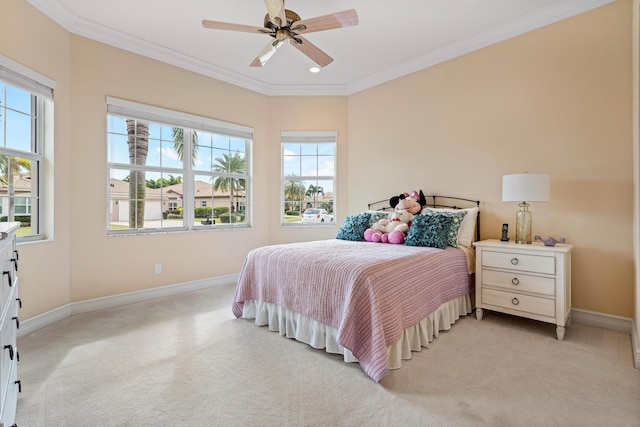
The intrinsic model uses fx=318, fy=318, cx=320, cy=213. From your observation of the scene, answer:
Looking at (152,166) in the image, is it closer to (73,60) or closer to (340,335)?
(73,60)

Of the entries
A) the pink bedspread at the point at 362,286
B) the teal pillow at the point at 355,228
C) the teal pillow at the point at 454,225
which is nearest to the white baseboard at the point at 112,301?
the pink bedspread at the point at 362,286

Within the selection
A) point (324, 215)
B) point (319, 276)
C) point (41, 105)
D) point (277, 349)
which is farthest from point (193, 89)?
point (277, 349)

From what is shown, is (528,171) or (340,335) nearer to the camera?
(340,335)

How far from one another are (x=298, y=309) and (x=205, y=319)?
1064 mm

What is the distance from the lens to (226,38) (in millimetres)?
3381

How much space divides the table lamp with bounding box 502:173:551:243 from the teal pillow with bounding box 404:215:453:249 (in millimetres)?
565

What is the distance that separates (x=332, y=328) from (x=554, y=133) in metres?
2.66

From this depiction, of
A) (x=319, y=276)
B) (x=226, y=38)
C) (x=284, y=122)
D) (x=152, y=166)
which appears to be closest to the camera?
(x=319, y=276)

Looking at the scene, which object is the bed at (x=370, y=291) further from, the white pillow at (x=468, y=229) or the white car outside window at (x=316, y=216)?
the white car outside window at (x=316, y=216)

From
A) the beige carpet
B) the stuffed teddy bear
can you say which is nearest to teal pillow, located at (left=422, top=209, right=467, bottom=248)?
the stuffed teddy bear

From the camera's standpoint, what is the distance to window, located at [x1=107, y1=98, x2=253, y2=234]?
3.45 meters

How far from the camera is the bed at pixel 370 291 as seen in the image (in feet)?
6.63

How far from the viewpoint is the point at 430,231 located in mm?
3000

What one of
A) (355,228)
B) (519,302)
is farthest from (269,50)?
(519,302)
